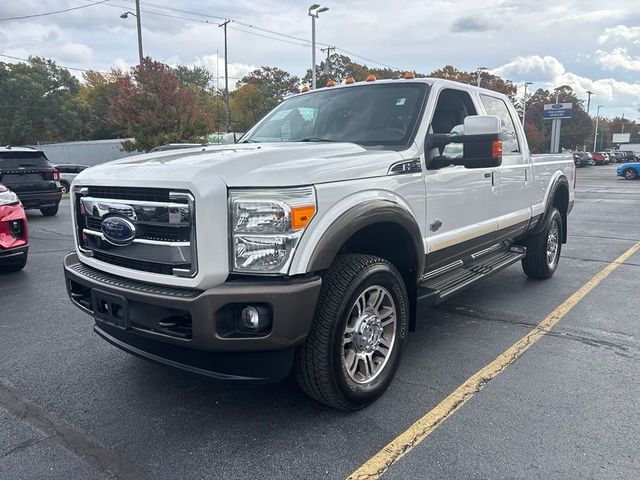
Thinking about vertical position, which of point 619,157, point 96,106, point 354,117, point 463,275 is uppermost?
point 96,106

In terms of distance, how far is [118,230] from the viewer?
3.05 meters

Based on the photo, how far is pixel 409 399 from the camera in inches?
135

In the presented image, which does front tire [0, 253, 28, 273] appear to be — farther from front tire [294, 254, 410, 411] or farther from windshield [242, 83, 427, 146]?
front tire [294, 254, 410, 411]

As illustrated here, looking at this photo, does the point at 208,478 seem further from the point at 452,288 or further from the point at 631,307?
the point at 631,307

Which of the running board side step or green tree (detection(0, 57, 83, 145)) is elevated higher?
green tree (detection(0, 57, 83, 145))

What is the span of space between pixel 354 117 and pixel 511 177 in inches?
74.3

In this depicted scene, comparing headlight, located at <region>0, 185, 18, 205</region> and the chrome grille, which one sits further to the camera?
→ headlight, located at <region>0, 185, 18, 205</region>

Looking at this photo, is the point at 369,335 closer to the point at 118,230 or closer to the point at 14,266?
the point at 118,230

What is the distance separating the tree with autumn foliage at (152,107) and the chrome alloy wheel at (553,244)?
23.1m

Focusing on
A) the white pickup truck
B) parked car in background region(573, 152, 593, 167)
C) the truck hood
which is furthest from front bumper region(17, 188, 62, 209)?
parked car in background region(573, 152, 593, 167)

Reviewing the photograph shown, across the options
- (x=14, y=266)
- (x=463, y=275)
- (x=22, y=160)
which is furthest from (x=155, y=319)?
(x=22, y=160)

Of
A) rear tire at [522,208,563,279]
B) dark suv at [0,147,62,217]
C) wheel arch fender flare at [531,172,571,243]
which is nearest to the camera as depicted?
wheel arch fender flare at [531,172,571,243]

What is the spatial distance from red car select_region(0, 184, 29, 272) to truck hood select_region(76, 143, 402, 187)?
3657mm

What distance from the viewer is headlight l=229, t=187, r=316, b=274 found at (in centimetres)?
271
